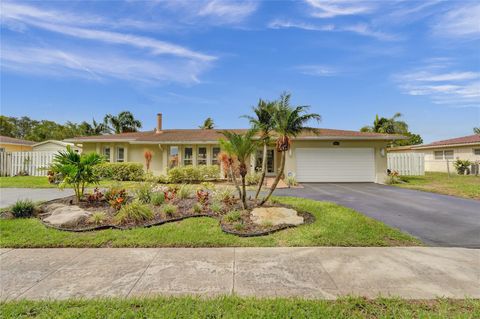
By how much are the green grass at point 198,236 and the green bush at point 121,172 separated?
954cm

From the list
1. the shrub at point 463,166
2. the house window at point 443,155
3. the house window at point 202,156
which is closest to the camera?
the house window at point 202,156

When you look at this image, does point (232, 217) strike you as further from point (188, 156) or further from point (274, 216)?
point (188, 156)

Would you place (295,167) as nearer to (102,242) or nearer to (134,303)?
(102,242)

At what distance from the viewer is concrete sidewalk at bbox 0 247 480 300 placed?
120 inches

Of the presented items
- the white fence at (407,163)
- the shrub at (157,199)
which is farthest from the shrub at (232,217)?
the white fence at (407,163)

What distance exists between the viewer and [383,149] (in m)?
15.3

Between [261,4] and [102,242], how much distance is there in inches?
379

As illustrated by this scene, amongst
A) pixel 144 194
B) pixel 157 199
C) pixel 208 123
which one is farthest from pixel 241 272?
pixel 208 123

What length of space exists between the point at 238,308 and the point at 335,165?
47.7 feet

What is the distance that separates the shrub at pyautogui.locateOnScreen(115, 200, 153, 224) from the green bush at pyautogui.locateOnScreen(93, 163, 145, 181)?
10042 mm

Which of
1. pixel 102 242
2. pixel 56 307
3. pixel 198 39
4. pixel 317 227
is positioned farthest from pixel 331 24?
pixel 56 307

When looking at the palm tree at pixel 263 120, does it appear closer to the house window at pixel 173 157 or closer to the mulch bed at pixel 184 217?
the mulch bed at pixel 184 217

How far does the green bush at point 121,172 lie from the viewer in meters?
15.4

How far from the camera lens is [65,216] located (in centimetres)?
623
